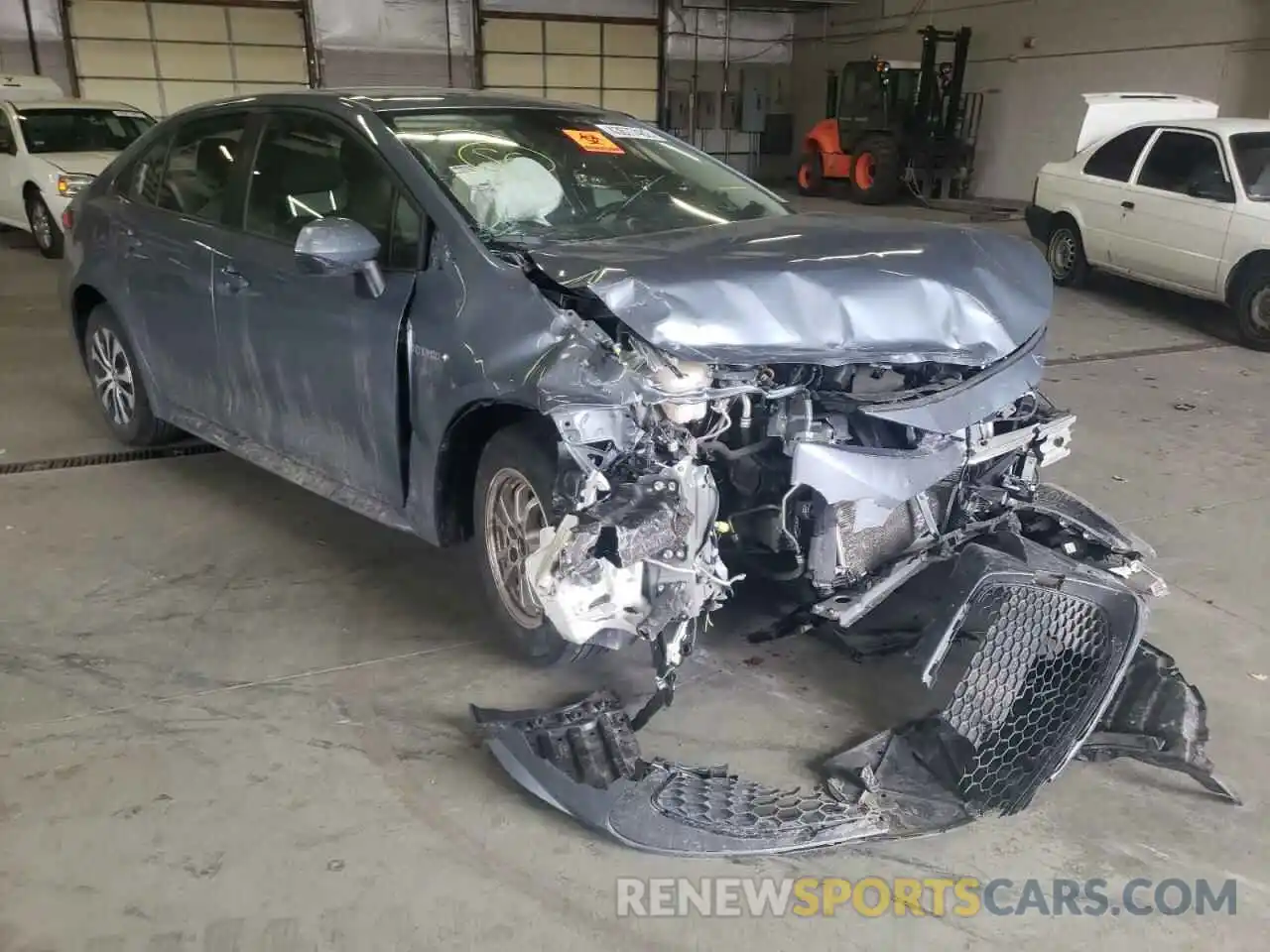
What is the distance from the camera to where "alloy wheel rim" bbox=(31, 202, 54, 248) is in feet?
32.9

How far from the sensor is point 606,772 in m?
2.40

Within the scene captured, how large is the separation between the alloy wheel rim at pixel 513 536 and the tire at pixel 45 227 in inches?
354

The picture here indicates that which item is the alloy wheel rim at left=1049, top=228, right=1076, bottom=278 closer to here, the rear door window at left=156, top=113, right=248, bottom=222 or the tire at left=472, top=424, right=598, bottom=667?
the rear door window at left=156, top=113, right=248, bottom=222

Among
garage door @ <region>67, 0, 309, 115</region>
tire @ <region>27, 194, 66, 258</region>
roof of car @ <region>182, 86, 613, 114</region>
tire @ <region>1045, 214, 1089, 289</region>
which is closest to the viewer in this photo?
roof of car @ <region>182, 86, 613, 114</region>

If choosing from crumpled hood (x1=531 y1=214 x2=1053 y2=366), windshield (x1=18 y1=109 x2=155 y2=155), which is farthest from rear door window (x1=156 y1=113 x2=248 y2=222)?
windshield (x1=18 y1=109 x2=155 y2=155)

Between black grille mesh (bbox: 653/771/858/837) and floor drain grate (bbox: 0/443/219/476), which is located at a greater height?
black grille mesh (bbox: 653/771/858/837)

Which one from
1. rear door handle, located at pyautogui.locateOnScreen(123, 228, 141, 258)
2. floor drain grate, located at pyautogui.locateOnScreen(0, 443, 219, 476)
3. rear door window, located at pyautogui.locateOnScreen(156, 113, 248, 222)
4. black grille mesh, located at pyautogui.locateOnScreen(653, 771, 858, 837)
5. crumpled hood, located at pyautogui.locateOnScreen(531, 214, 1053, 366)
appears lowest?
floor drain grate, located at pyautogui.locateOnScreen(0, 443, 219, 476)

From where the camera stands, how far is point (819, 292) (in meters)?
2.55

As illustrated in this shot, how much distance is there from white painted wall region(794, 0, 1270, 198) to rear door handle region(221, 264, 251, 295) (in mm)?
13391

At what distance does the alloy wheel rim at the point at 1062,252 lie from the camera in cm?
910

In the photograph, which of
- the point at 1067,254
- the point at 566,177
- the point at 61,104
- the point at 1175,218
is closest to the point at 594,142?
the point at 566,177

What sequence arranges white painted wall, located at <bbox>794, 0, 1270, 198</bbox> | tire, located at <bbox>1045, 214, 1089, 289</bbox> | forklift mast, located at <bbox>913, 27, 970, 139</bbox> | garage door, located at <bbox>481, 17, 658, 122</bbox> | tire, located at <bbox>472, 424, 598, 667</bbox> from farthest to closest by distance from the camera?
garage door, located at <bbox>481, 17, 658, 122</bbox> → forklift mast, located at <bbox>913, 27, 970, 139</bbox> → white painted wall, located at <bbox>794, 0, 1270, 198</bbox> → tire, located at <bbox>1045, 214, 1089, 289</bbox> → tire, located at <bbox>472, 424, 598, 667</bbox>

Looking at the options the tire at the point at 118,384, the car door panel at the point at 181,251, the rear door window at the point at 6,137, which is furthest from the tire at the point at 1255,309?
the rear door window at the point at 6,137

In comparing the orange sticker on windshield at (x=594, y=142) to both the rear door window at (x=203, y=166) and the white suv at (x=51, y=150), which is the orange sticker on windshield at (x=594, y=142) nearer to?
the rear door window at (x=203, y=166)
